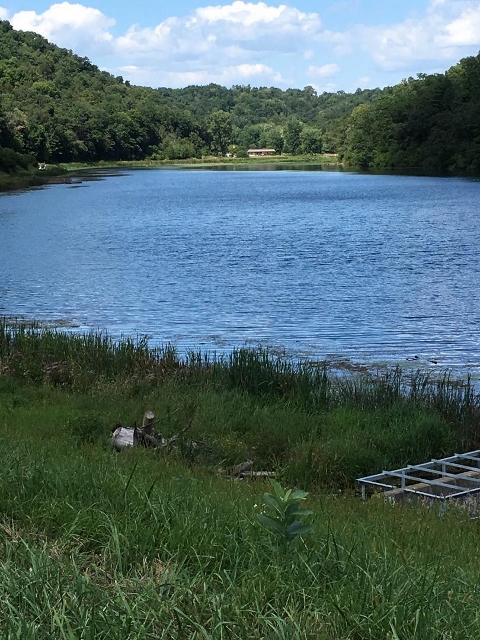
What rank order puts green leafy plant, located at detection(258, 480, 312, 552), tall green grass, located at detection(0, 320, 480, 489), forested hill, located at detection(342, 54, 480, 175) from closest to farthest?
1. green leafy plant, located at detection(258, 480, 312, 552)
2. tall green grass, located at detection(0, 320, 480, 489)
3. forested hill, located at detection(342, 54, 480, 175)

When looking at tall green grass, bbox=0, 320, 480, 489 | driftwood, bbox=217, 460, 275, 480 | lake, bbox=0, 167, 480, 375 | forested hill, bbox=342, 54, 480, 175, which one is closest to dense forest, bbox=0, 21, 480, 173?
Result: forested hill, bbox=342, 54, 480, 175

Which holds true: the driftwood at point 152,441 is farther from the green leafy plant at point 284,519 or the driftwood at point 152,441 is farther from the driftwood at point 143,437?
the green leafy plant at point 284,519

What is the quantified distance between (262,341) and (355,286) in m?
9.54

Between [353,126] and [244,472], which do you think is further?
[353,126]

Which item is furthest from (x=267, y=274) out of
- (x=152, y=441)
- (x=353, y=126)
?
(x=353, y=126)

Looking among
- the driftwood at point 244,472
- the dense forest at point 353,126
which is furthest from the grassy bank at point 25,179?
the driftwood at point 244,472

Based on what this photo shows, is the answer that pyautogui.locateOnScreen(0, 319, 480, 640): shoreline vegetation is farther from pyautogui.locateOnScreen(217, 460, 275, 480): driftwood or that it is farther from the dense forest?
the dense forest

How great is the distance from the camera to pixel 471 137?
337 feet

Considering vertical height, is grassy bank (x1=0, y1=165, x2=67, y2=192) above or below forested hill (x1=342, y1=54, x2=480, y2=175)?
below

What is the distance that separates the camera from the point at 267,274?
1278 inches

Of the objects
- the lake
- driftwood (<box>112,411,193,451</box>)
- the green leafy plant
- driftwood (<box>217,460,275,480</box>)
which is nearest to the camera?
the green leafy plant

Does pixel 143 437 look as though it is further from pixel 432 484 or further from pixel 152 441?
pixel 432 484

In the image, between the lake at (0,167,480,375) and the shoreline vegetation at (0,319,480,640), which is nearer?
the shoreline vegetation at (0,319,480,640)

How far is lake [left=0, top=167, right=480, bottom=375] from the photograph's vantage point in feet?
69.7
